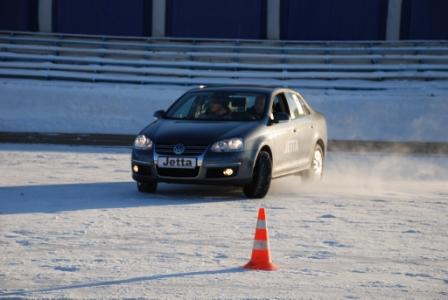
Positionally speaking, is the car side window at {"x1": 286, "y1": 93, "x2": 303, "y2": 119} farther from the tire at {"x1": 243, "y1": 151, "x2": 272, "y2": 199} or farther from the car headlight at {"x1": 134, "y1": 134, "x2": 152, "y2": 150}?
the car headlight at {"x1": 134, "y1": 134, "x2": 152, "y2": 150}

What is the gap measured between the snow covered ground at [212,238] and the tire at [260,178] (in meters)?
0.16

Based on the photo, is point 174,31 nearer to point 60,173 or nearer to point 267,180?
point 60,173

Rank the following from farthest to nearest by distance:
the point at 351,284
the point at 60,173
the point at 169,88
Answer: the point at 169,88, the point at 60,173, the point at 351,284

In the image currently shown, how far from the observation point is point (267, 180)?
42.5 feet

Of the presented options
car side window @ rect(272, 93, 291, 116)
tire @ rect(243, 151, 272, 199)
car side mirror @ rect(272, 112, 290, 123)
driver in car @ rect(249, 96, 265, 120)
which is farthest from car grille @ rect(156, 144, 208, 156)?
car side window @ rect(272, 93, 291, 116)

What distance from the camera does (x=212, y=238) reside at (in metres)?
9.74

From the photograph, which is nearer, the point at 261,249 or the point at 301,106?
the point at 261,249

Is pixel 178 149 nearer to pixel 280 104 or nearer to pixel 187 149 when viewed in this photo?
pixel 187 149

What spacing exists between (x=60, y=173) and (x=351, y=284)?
869 centimetres

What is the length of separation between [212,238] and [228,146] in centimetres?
295

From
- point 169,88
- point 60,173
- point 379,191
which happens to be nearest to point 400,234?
point 379,191

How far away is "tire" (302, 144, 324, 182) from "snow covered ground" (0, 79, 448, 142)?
775 cm

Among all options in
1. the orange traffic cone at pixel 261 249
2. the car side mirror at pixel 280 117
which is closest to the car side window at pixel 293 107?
the car side mirror at pixel 280 117

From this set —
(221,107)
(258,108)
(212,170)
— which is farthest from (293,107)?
(212,170)
